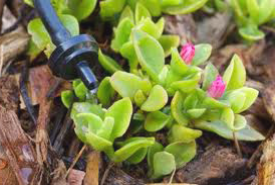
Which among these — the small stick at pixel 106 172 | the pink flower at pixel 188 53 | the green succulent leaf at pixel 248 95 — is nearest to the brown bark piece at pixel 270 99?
the green succulent leaf at pixel 248 95

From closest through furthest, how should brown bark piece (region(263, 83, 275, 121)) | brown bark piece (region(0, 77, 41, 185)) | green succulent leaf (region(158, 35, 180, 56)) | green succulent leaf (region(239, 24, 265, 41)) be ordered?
brown bark piece (region(0, 77, 41, 185))
brown bark piece (region(263, 83, 275, 121))
green succulent leaf (region(158, 35, 180, 56))
green succulent leaf (region(239, 24, 265, 41))

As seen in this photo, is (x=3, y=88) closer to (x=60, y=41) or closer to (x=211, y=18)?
(x=60, y=41)

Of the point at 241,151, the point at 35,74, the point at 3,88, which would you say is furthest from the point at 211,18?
the point at 3,88

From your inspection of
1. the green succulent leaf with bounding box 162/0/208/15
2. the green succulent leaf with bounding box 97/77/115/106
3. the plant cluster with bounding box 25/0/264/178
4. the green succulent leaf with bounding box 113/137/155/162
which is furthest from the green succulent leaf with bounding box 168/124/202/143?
the green succulent leaf with bounding box 162/0/208/15

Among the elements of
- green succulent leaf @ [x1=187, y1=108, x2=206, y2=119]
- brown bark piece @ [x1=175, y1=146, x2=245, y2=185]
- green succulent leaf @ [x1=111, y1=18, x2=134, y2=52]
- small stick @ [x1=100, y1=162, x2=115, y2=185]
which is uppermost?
green succulent leaf @ [x1=111, y1=18, x2=134, y2=52]

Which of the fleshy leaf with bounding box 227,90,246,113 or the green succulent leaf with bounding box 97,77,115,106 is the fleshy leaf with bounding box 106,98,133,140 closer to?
the green succulent leaf with bounding box 97,77,115,106

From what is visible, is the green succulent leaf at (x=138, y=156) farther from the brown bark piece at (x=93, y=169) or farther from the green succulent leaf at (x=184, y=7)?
the green succulent leaf at (x=184, y=7)

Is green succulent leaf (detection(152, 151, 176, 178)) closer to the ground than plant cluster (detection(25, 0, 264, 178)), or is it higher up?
closer to the ground
